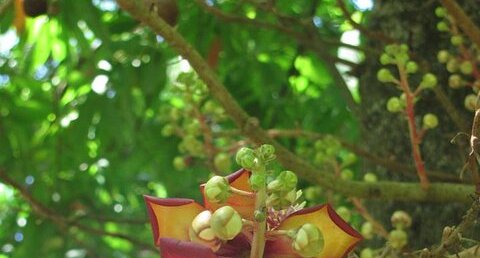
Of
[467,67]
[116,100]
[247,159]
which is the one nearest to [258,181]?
[247,159]

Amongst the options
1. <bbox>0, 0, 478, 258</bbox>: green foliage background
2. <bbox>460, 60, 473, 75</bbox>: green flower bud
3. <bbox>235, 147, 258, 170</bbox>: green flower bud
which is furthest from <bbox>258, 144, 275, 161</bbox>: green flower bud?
<bbox>0, 0, 478, 258</bbox>: green foliage background

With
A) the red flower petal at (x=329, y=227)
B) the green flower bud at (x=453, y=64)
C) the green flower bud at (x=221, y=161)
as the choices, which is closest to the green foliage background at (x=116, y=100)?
the green flower bud at (x=221, y=161)

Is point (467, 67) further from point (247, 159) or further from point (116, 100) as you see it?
point (116, 100)

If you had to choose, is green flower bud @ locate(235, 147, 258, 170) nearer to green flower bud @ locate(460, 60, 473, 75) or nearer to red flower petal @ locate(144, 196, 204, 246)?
red flower petal @ locate(144, 196, 204, 246)

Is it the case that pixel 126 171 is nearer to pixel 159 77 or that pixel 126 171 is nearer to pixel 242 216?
pixel 159 77

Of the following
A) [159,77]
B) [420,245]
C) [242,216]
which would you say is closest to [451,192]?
[420,245]
